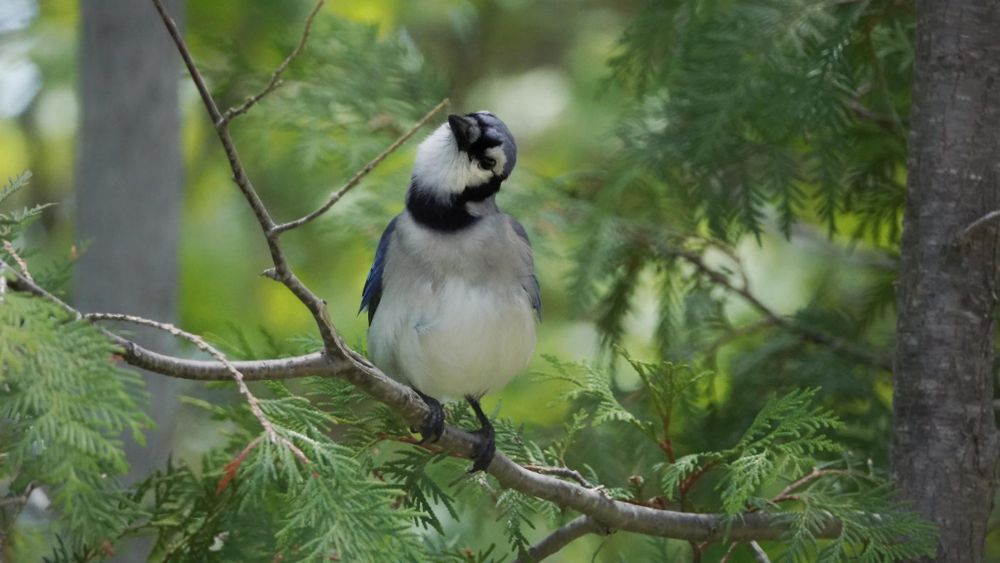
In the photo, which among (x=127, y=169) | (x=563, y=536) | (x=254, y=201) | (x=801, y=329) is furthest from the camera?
(x=127, y=169)

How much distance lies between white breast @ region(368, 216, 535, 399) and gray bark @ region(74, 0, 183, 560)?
125 centimetres

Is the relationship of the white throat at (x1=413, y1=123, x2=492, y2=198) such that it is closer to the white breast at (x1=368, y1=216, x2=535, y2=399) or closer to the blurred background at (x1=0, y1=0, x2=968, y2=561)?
the white breast at (x1=368, y1=216, x2=535, y2=399)

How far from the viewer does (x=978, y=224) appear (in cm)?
239

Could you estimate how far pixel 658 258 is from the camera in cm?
329

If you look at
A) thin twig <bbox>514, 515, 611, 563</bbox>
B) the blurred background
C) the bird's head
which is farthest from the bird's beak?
thin twig <bbox>514, 515, 611, 563</bbox>

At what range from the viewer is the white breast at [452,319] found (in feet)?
8.34

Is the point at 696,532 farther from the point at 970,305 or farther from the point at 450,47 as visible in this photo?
the point at 450,47

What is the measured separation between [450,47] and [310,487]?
5.23 meters

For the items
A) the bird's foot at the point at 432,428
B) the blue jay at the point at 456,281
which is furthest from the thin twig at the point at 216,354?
the blue jay at the point at 456,281

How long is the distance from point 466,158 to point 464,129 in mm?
67

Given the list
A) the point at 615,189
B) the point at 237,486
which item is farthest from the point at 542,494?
the point at 615,189

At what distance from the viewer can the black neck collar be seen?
8.68 ft

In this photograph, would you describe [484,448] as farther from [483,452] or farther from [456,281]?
[456,281]

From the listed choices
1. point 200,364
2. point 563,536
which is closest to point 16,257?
point 200,364
